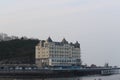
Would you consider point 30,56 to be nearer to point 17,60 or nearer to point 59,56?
point 17,60

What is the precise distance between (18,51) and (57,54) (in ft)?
80.3

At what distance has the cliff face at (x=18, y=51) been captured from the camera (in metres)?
129

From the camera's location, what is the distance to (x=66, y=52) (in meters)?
125

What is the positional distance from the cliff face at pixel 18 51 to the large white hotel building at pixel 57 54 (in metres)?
6.49

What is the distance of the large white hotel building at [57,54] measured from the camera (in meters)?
120

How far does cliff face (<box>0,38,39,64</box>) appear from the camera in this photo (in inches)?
5086

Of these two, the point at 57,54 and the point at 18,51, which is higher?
the point at 18,51

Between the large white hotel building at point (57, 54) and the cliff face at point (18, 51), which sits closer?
the large white hotel building at point (57, 54)

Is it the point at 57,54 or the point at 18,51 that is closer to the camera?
the point at 57,54

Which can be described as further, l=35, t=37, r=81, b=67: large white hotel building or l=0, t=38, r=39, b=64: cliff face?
l=0, t=38, r=39, b=64: cliff face

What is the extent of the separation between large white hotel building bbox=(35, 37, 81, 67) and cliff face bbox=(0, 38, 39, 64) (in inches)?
256

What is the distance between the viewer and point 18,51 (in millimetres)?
140500

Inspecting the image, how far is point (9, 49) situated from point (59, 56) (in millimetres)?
27160

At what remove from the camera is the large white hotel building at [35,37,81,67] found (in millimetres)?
120000
